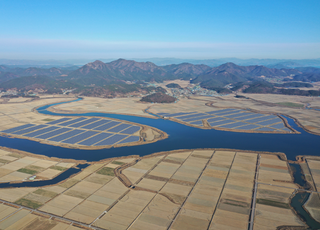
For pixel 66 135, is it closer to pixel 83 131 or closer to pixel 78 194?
pixel 83 131

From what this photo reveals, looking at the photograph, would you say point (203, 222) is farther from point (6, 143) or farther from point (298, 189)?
point (6, 143)

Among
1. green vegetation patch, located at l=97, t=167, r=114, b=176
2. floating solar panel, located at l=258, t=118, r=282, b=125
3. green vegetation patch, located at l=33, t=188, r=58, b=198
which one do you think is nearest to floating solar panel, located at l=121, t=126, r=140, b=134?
green vegetation patch, located at l=97, t=167, r=114, b=176

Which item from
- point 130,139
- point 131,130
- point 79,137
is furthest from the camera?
point 131,130

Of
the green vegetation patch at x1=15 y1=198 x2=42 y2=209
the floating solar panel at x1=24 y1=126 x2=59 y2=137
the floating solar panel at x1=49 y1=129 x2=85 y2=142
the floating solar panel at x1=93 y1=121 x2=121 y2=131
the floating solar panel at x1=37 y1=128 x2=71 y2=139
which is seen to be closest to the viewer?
the green vegetation patch at x1=15 y1=198 x2=42 y2=209

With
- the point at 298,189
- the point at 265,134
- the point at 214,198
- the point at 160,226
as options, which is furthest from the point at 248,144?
the point at 160,226

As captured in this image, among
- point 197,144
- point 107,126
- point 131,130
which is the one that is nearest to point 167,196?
point 197,144

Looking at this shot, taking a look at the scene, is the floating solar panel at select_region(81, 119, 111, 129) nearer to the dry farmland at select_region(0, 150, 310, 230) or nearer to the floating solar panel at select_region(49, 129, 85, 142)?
the floating solar panel at select_region(49, 129, 85, 142)

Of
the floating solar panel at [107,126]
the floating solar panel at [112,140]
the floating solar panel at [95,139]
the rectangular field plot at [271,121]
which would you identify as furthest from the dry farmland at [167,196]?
the rectangular field plot at [271,121]
